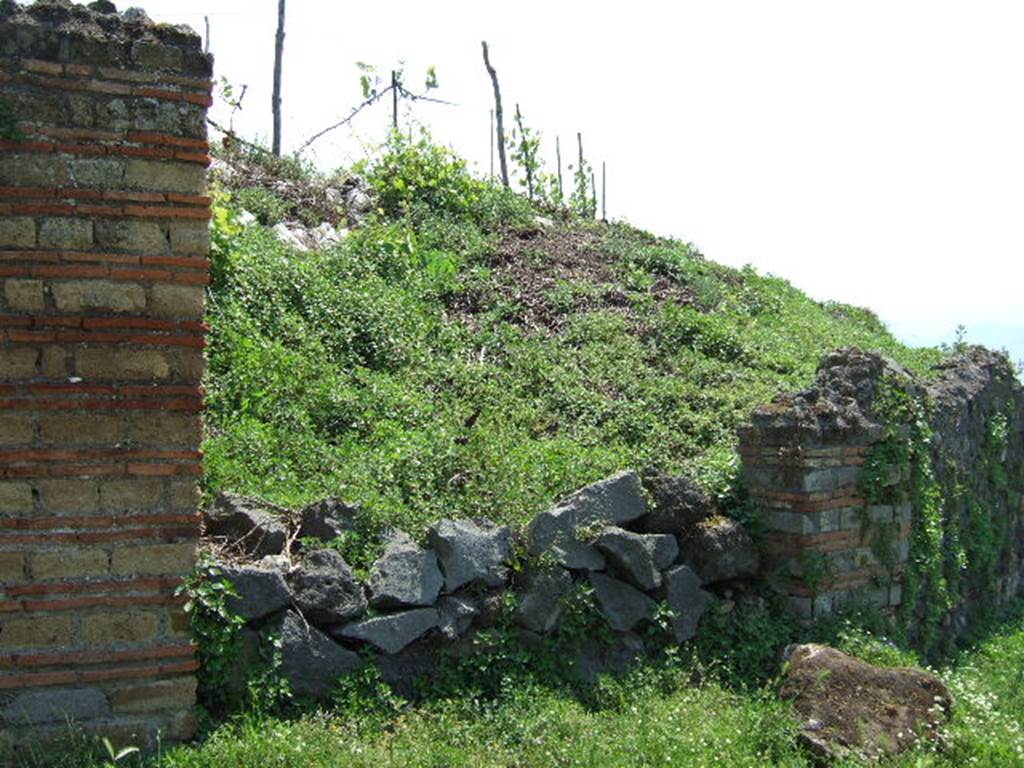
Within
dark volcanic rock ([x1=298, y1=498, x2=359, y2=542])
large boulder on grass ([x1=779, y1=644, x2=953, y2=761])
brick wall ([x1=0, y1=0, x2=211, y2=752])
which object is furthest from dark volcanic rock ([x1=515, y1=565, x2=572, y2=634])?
brick wall ([x1=0, y1=0, x2=211, y2=752])

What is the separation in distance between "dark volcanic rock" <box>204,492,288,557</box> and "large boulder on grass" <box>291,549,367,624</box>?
286 mm

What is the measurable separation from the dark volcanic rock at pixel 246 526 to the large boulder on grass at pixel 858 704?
3.11 m

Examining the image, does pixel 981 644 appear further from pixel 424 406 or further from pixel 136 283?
pixel 136 283

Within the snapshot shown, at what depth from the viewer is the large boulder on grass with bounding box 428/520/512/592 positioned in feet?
21.1

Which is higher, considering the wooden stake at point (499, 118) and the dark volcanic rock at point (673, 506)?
the wooden stake at point (499, 118)

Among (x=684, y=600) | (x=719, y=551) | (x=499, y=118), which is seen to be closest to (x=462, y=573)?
(x=684, y=600)

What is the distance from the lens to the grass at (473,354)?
26.0 feet

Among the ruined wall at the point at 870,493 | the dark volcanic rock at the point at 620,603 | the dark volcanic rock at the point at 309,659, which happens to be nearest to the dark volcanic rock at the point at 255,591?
the dark volcanic rock at the point at 309,659

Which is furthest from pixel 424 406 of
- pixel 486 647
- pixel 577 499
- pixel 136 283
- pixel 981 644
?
pixel 981 644

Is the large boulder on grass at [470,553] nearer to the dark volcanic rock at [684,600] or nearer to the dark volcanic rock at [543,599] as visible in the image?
the dark volcanic rock at [543,599]

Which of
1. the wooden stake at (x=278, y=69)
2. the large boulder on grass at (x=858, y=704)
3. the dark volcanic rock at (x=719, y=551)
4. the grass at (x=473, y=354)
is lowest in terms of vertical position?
the large boulder on grass at (x=858, y=704)

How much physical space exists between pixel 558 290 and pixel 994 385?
205 inches

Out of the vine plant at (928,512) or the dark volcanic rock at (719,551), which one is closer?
the dark volcanic rock at (719,551)

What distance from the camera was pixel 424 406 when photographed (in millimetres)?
9633
